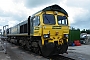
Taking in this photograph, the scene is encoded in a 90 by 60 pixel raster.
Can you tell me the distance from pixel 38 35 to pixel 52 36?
116cm

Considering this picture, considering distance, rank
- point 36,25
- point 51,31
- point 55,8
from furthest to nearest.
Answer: point 36,25 < point 55,8 < point 51,31

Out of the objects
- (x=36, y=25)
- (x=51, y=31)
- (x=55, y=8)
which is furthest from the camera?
(x=36, y=25)

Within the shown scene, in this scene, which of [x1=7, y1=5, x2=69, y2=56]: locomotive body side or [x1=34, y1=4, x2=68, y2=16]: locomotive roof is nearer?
[x1=7, y1=5, x2=69, y2=56]: locomotive body side

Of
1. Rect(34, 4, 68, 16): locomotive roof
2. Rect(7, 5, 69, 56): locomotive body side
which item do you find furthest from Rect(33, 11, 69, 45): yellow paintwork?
Rect(34, 4, 68, 16): locomotive roof

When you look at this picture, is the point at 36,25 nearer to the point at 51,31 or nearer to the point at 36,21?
the point at 36,21

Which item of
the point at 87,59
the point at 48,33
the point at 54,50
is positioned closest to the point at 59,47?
the point at 54,50

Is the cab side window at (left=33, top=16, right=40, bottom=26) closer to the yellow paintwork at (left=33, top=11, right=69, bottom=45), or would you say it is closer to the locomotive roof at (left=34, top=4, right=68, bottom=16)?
the yellow paintwork at (left=33, top=11, right=69, bottom=45)

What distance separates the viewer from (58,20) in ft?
45.8

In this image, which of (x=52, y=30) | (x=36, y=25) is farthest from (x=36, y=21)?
(x=52, y=30)

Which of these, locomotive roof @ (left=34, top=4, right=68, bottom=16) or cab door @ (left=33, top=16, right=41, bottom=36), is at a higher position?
locomotive roof @ (left=34, top=4, right=68, bottom=16)

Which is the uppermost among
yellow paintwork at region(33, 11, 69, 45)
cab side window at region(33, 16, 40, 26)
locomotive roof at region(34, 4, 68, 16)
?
locomotive roof at region(34, 4, 68, 16)

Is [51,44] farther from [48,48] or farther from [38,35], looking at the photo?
[38,35]

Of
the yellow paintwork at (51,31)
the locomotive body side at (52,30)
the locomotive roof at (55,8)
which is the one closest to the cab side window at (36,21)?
the locomotive body side at (52,30)

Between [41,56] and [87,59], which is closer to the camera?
[87,59]
